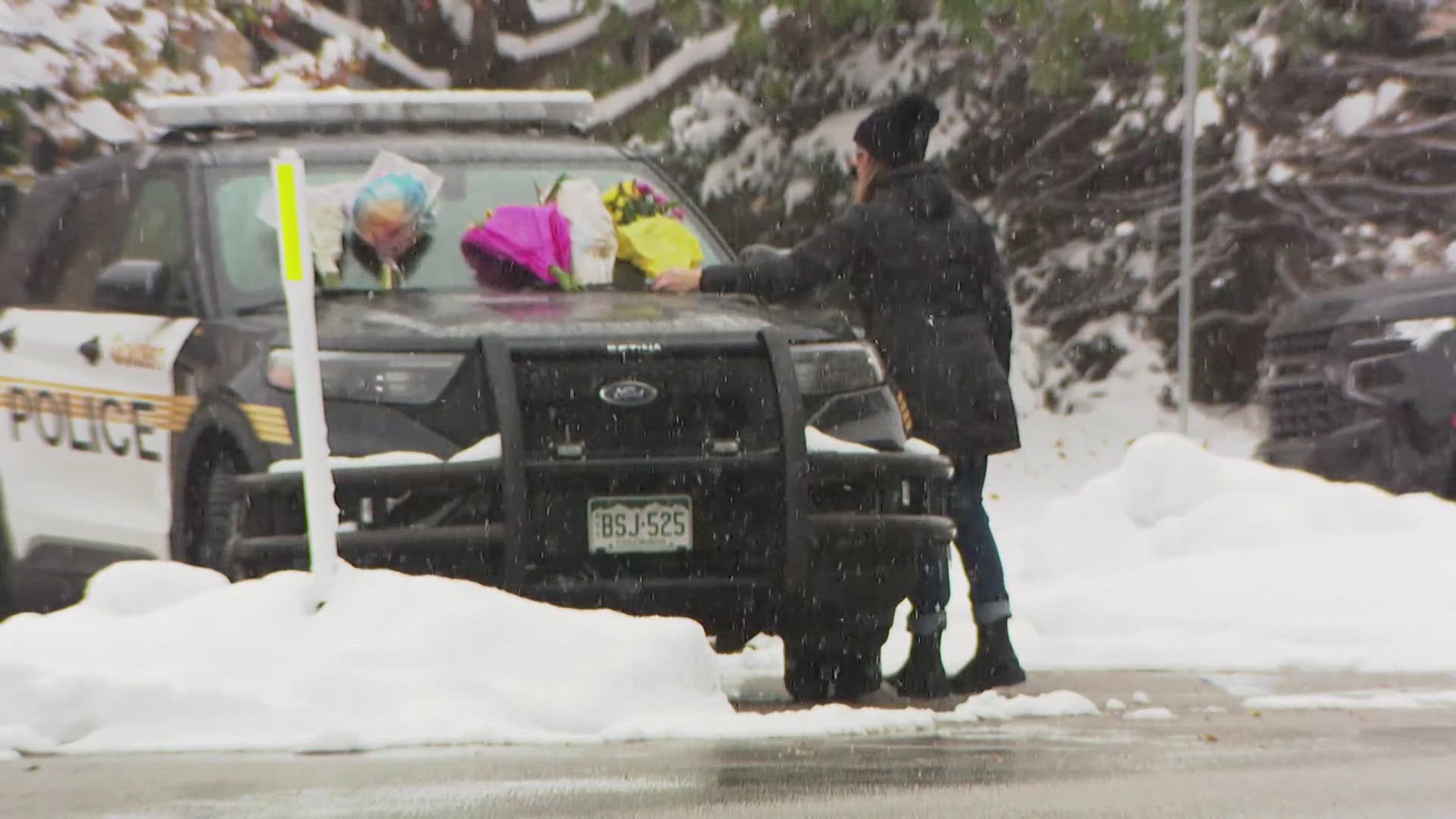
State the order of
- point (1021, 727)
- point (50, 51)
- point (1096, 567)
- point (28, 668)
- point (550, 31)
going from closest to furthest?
point (28, 668) < point (1021, 727) < point (1096, 567) < point (50, 51) < point (550, 31)

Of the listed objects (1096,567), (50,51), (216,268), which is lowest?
(1096,567)

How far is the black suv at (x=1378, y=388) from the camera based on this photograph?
1061 cm

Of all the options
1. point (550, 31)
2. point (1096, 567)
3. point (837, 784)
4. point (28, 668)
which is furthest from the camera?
point (550, 31)

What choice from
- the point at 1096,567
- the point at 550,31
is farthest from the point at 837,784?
the point at 550,31

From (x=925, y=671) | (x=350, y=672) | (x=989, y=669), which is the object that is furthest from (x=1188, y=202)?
(x=350, y=672)

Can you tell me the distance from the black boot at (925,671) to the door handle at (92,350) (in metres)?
2.63

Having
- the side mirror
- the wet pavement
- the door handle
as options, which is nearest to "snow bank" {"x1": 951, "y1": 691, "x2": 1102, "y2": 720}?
the wet pavement

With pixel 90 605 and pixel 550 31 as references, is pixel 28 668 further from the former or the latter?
pixel 550 31

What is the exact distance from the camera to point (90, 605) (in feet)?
23.4

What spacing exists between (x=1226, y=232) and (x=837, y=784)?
54.7 feet

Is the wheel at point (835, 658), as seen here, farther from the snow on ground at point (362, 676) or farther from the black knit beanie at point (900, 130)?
the black knit beanie at point (900, 130)

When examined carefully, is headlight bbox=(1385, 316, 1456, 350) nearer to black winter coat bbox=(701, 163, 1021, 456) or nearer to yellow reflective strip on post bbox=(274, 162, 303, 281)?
black winter coat bbox=(701, 163, 1021, 456)

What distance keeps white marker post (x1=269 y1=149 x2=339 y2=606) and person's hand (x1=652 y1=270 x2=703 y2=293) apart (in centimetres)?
146

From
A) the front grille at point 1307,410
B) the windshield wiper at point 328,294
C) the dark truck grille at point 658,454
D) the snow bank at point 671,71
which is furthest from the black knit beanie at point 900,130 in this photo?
the snow bank at point 671,71
